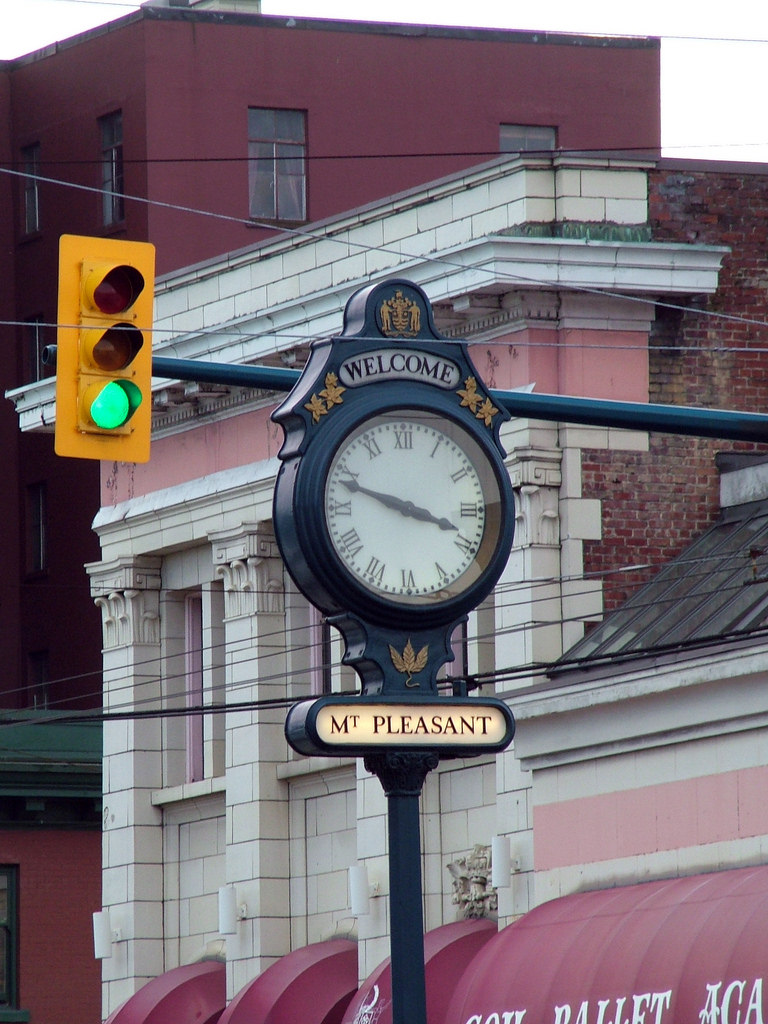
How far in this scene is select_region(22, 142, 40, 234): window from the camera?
4744cm

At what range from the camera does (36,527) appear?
4828cm

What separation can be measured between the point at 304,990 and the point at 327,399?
684 inches

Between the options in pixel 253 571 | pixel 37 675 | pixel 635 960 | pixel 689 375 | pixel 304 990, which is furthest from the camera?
pixel 37 675

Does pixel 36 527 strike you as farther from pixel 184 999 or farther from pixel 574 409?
pixel 574 409

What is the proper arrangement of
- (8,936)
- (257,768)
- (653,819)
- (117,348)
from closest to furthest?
(117,348)
(653,819)
(257,768)
(8,936)

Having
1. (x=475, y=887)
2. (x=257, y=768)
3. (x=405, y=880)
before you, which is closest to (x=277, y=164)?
(x=257, y=768)

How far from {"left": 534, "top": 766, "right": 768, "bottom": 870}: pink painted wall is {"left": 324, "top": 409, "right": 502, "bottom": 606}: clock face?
10661mm

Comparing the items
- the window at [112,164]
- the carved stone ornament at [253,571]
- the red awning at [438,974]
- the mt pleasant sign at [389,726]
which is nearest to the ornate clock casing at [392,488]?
the mt pleasant sign at [389,726]

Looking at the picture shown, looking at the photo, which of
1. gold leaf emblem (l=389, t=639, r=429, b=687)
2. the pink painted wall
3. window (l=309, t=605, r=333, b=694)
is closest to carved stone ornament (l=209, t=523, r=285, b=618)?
window (l=309, t=605, r=333, b=694)

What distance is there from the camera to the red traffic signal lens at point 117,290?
32.9 ft

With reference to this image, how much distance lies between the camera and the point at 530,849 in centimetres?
2364

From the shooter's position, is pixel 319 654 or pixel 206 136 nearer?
pixel 319 654

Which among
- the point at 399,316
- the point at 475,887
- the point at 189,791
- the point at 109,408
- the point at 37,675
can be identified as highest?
the point at 37,675

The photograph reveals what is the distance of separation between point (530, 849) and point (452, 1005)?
Answer: 183 centimetres
